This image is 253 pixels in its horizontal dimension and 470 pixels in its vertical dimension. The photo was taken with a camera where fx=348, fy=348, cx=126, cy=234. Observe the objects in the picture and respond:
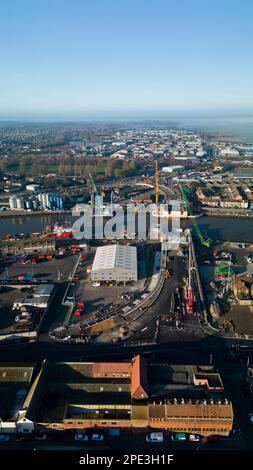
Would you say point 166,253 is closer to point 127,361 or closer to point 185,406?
point 127,361

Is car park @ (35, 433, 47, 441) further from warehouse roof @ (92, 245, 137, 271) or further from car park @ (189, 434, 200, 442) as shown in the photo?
warehouse roof @ (92, 245, 137, 271)

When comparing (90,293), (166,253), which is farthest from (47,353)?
(166,253)

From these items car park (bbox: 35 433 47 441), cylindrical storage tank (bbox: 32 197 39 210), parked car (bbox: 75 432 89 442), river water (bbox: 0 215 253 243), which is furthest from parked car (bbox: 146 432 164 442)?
cylindrical storage tank (bbox: 32 197 39 210)

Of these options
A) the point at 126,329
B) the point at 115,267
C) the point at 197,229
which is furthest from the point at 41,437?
the point at 197,229

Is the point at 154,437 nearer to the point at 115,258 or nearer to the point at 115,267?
the point at 115,267

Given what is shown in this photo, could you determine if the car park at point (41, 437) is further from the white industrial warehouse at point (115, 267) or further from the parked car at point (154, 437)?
the white industrial warehouse at point (115, 267)

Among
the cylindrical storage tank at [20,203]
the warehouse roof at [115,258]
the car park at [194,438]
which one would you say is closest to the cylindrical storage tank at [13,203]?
the cylindrical storage tank at [20,203]
